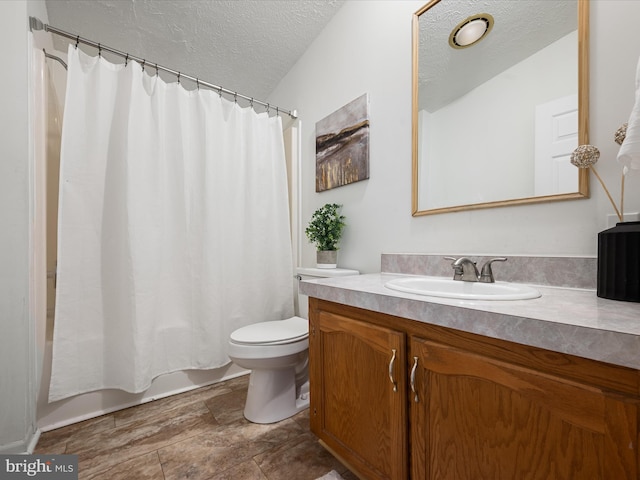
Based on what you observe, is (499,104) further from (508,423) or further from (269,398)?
(269,398)

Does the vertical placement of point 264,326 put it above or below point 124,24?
below

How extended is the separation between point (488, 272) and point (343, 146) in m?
1.15

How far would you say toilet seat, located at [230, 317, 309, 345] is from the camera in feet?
4.53

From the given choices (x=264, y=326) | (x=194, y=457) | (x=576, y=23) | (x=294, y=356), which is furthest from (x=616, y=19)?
(x=194, y=457)

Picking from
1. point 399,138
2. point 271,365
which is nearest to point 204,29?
point 399,138

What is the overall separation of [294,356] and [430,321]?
36.2 inches

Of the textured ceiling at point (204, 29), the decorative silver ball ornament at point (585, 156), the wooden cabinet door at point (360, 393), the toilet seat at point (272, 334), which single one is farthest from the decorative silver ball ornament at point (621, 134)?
the textured ceiling at point (204, 29)

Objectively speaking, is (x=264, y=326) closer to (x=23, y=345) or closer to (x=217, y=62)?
(x=23, y=345)

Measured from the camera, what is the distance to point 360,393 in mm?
955

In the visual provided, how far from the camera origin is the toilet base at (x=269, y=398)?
56.4 inches

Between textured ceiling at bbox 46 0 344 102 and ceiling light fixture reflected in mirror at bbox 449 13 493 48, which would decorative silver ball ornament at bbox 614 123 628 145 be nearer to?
ceiling light fixture reflected in mirror at bbox 449 13 493 48

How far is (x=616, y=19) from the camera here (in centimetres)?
85

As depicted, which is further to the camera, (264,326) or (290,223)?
(290,223)

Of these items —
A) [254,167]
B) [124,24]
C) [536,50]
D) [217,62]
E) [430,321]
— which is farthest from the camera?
[217,62]
